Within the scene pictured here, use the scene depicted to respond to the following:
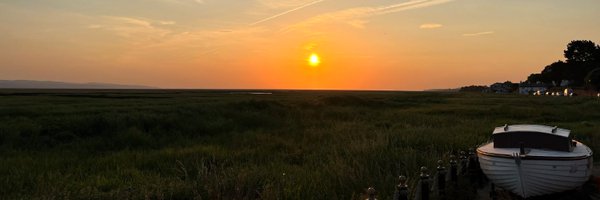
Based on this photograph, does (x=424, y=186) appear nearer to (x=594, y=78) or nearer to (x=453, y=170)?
(x=453, y=170)

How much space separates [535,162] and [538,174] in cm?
27

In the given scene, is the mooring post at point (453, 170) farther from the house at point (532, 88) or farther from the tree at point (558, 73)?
the house at point (532, 88)

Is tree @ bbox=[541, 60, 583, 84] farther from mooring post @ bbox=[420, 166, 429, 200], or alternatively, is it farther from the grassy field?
mooring post @ bbox=[420, 166, 429, 200]

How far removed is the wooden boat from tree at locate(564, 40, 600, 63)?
381 feet

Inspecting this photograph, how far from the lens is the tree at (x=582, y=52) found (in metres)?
110

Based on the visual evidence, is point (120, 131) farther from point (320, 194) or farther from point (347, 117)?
point (347, 117)

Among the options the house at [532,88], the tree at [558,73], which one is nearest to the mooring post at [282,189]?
the tree at [558,73]

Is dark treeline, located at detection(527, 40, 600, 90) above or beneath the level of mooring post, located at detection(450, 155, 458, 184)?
above

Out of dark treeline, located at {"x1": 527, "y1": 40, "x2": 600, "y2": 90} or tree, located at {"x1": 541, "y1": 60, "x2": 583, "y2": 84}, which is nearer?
dark treeline, located at {"x1": 527, "y1": 40, "x2": 600, "y2": 90}

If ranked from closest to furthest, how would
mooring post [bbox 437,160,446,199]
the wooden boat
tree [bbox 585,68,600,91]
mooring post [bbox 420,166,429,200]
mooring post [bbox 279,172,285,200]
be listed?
mooring post [bbox 420,166,429,200] → mooring post [bbox 437,160,446,199] → mooring post [bbox 279,172,285,200] → the wooden boat → tree [bbox 585,68,600,91]

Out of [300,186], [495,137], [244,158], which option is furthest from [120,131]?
[495,137]

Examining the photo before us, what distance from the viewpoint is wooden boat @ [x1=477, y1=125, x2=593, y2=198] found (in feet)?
33.6

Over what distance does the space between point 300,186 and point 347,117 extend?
90.7ft

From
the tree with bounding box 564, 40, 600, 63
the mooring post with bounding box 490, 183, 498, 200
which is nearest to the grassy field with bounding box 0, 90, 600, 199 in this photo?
the mooring post with bounding box 490, 183, 498, 200
